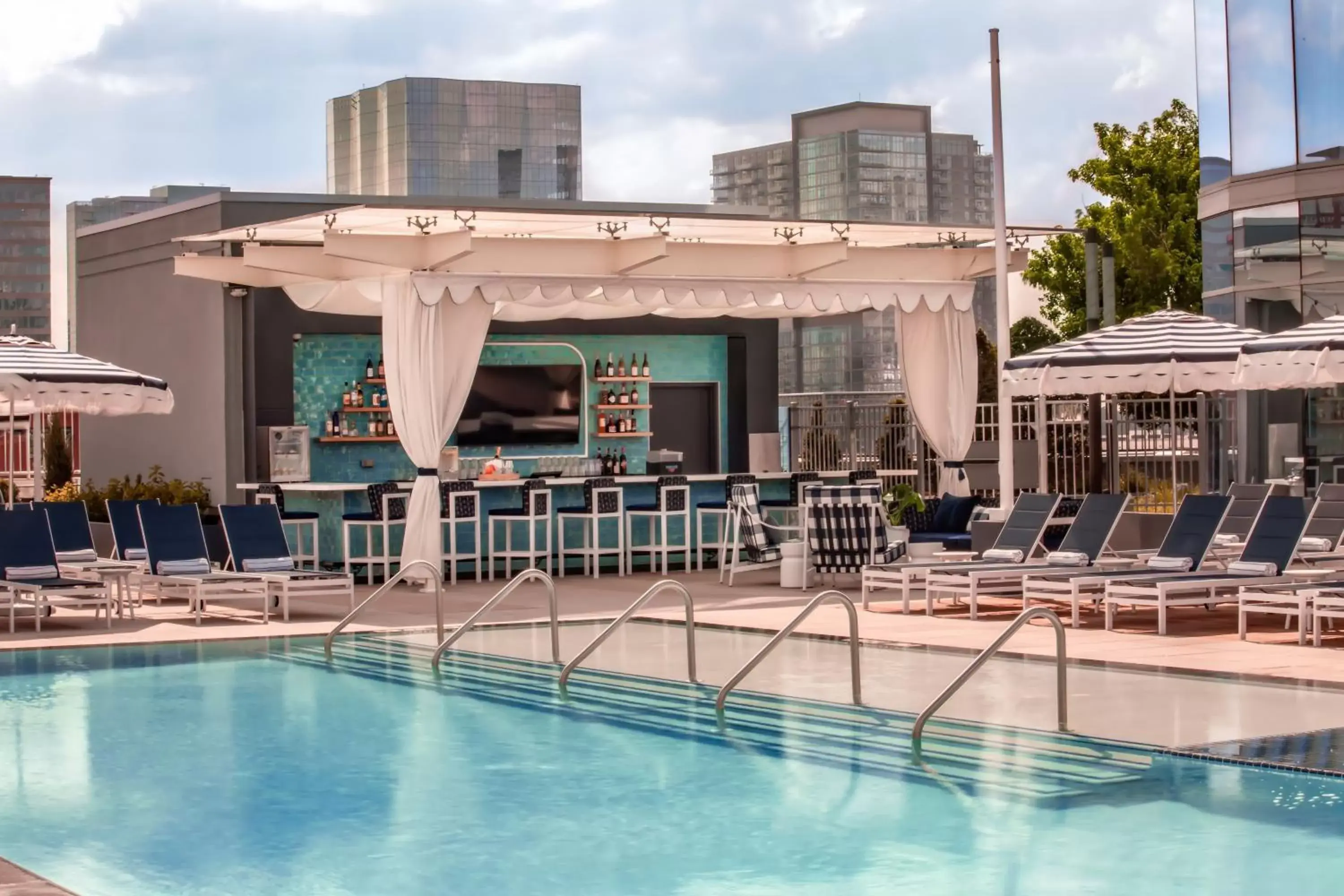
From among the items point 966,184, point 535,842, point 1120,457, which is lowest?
point 535,842

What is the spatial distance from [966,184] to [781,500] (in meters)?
42.0

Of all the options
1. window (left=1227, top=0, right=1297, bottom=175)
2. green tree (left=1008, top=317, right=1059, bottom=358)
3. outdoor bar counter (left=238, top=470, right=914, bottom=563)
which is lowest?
outdoor bar counter (left=238, top=470, right=914, bottom=563)

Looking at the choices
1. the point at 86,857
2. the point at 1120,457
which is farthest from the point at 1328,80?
the point at 86,857

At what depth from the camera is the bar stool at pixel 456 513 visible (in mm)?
17125

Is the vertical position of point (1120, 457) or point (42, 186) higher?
point (42, 186)

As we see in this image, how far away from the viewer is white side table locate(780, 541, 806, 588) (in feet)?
54.3

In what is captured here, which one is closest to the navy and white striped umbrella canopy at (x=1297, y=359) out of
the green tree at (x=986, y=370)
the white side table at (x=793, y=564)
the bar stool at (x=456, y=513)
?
the white side table at (x=793, y=564)

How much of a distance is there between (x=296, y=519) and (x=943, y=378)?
6.85 m

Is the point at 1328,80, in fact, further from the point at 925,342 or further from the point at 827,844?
the point at 827,844

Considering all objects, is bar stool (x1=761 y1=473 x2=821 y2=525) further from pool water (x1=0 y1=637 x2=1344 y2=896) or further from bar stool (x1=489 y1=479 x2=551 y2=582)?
pool water (x1=0 y1=637 x2=1344 y2=896)

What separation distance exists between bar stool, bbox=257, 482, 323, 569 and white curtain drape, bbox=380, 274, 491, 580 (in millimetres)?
1126

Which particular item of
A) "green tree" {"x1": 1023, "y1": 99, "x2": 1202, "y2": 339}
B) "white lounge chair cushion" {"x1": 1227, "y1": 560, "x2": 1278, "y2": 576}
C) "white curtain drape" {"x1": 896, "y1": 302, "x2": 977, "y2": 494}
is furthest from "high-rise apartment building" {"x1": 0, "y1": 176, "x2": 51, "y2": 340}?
"white lounge chair cushion" {"x1": 1227, "y1": 560, "x2": 1278, "y2": 576}

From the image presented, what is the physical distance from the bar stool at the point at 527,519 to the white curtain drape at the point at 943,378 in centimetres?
412

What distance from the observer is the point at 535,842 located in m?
6.97
